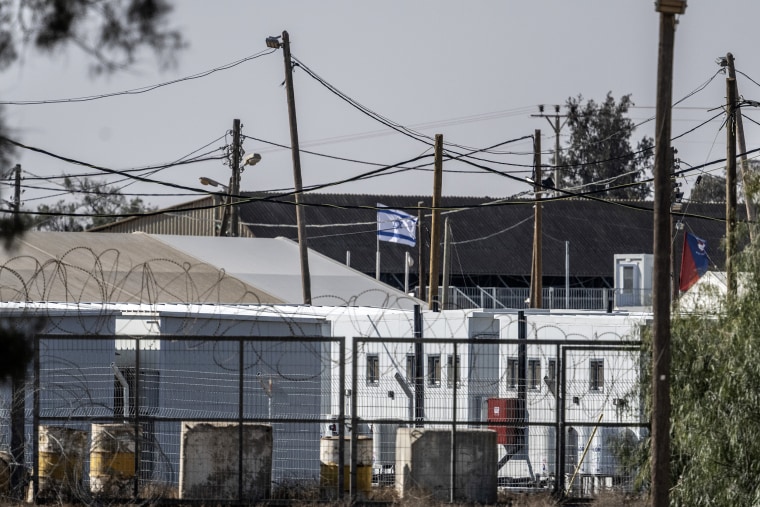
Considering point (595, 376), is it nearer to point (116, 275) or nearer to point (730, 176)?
point (730, 176)

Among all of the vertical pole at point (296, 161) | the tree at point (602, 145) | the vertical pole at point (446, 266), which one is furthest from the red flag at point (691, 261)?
the tree at point (602, 145)

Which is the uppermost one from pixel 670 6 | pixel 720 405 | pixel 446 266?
pixel 670 6

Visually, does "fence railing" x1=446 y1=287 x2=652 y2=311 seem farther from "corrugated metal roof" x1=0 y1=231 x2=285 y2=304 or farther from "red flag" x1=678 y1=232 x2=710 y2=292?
"corrugated metal roof" x1=0 y1=231 x2=285 y2=304

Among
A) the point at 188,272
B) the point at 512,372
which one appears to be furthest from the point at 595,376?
the point at 188,272

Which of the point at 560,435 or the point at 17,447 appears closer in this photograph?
the point at 17,447

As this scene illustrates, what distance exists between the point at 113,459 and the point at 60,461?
0.60 meters

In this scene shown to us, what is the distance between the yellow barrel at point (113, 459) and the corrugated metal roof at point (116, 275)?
25.3 ft

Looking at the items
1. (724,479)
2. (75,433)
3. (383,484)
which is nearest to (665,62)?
(724,479)

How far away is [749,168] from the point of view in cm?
1575

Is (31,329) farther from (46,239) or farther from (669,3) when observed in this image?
(46,239)

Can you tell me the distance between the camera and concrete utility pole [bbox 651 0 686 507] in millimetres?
12773

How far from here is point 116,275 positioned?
2709 cm

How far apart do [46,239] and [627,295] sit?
18724 mm

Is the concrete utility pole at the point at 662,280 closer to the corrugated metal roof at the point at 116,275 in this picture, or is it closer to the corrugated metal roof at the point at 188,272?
the corrugated metal roof at the point at 116,275
